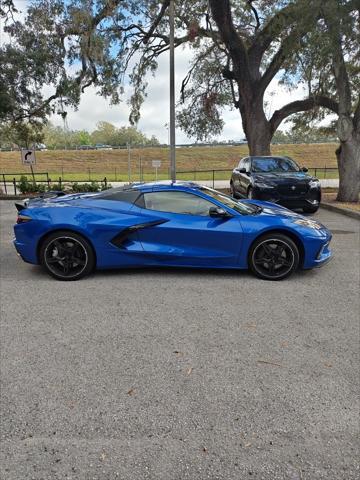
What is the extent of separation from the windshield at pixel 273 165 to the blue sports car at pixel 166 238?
7188 mm

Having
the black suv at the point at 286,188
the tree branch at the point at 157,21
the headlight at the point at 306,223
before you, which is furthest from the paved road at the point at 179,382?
the tree branch at the point at 157,21

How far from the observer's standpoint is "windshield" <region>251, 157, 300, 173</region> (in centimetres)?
1228

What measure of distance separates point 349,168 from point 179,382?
40.7ft

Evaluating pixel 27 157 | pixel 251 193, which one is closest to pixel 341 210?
pixel 251 193

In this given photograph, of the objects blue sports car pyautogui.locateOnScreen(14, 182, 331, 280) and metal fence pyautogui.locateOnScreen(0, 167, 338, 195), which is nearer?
blue sports car pyautogui.locateOnScreen(14, 182, 331, 280)

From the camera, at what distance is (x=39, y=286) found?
202 inches

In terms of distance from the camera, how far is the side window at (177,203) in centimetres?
543

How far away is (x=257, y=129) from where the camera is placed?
16.8 m

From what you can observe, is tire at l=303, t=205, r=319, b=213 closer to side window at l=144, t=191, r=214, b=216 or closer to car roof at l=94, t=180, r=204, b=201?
car roof at l=94, t=180, r=204, b=201

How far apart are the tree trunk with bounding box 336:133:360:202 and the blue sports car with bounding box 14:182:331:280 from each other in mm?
8953

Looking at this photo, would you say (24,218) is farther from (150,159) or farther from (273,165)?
(150,159)

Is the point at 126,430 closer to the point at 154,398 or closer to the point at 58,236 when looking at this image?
the point at 154,398

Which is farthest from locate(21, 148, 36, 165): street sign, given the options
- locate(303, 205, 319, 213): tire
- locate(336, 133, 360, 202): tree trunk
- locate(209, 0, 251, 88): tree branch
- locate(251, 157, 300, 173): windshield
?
locate(336, 133, 360, 202): tree trunk

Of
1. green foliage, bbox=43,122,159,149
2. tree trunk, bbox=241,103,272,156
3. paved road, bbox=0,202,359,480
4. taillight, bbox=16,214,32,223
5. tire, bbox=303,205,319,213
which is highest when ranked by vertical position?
green foliage, bbox=43,122,159,149
